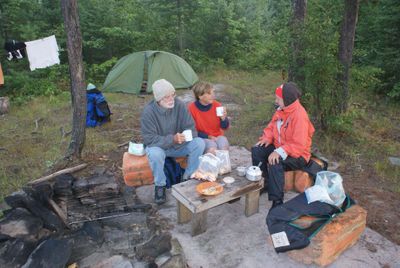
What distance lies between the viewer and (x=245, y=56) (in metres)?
13.1

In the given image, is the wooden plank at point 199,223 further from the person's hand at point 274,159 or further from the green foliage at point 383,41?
the green foliage at point 383,41

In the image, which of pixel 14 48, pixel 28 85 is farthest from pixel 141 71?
pixel 14 48

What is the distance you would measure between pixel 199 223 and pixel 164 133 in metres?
1.18

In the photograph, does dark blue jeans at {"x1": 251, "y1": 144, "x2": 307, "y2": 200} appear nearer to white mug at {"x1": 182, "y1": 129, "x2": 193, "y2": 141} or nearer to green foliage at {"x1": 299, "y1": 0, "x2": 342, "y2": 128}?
white mug at {"x1": 182, "y1": 129, "x2": 193, "y2": 141}

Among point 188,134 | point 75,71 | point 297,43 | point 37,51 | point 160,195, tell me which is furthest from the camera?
point 37,51

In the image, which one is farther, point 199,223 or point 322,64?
point 322,64

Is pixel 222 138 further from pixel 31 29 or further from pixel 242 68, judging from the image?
pixel 242 68

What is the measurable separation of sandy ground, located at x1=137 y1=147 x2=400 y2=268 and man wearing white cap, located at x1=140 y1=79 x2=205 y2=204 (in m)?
0.46

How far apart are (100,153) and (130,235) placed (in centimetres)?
233

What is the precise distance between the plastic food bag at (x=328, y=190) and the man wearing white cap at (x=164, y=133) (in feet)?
4.29

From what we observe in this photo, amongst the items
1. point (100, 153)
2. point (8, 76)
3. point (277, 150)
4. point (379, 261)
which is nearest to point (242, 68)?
point (8, 76)

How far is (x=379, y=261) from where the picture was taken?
2893 millimetres

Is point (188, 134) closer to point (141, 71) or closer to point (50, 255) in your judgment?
point (50, 255)

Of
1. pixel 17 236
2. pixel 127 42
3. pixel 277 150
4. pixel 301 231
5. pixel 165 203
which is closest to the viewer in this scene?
pixel 301 231
